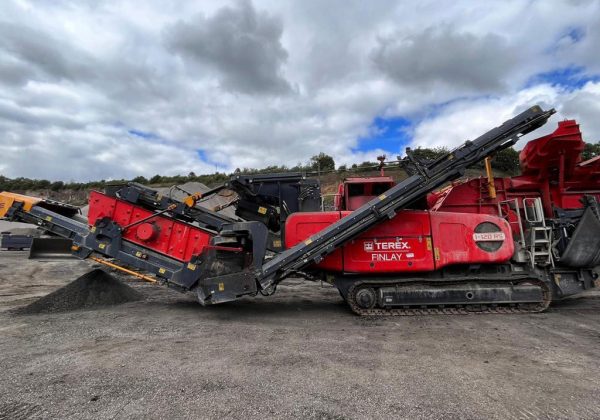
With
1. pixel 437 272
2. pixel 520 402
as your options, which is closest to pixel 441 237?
pixel 437 272

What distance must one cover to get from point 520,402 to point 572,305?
501cm

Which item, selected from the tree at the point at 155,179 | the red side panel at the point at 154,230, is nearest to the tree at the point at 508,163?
the red side panel at the point at 154,230

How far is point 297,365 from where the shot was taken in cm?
371

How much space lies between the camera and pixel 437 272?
6051 mm

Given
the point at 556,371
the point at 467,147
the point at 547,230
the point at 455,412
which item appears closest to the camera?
the point at 455,412

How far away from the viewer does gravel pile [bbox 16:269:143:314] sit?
639cm

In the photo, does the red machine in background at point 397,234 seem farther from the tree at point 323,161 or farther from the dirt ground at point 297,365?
the tree at point 323,161

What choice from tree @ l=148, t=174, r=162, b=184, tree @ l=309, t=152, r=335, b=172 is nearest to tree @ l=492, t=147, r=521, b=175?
tree @ l=309, t=152, r=335, b=172

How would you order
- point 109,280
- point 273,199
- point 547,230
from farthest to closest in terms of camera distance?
point 109,280 → point 273,199 → point 547,230

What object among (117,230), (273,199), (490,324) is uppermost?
(273,199)

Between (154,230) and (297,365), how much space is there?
4304mm

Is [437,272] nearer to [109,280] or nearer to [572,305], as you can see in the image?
[572,305]

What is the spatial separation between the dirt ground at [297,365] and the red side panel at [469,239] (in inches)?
38.6

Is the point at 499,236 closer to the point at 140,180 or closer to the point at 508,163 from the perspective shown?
the point at 508,163
